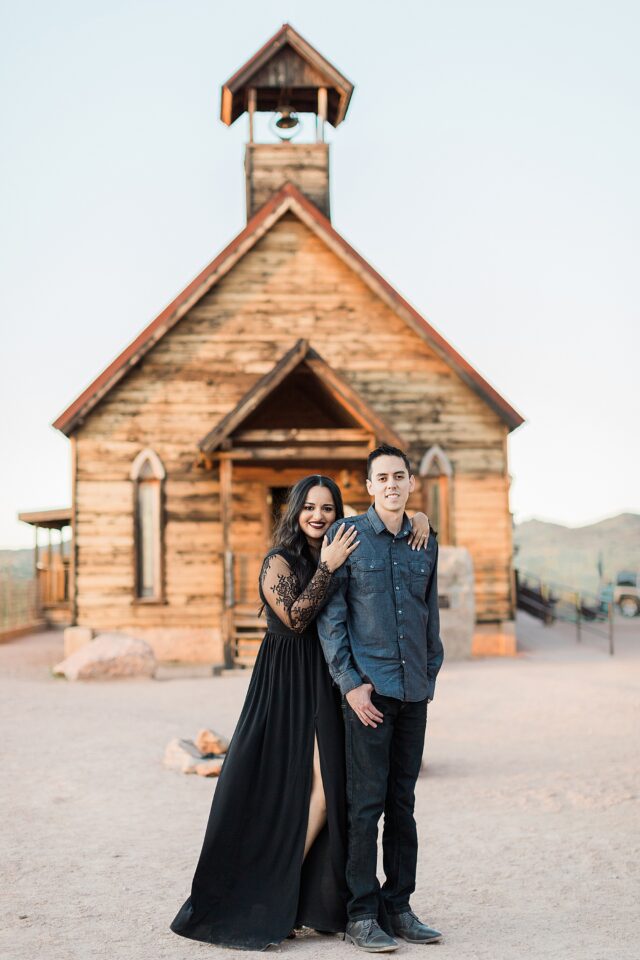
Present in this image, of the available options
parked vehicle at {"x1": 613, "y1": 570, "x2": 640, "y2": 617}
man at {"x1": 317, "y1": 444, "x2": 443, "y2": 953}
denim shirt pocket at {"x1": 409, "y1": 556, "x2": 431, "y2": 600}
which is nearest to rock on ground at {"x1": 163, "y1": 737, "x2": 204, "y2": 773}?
man at {"x1": 317, "y1": 444, "x2": 443, "y2": 953}

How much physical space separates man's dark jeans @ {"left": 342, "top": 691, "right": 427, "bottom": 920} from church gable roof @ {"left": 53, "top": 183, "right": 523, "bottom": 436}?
40.9 ft

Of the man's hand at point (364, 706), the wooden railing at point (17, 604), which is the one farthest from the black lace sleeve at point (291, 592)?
the wooden railing at point (17, 604)

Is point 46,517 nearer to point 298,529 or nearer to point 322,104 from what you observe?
point 322,104

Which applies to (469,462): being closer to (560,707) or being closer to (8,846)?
(560,707)

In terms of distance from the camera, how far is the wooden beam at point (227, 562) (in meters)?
14.5

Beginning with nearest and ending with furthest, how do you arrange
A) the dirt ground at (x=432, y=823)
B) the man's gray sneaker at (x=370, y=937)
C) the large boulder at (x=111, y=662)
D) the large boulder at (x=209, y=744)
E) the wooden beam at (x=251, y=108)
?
1. the man's gray sneaker at (x=370, y=937)
2. the dirt ground at (x=432, y=823)
3. the large boulder at (x=209, y=744)
4. the large boulder at (x=111, y=662)
5. the wooden beam at (x=251, y=108)

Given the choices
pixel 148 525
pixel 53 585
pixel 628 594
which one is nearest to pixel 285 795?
pixel 148 525

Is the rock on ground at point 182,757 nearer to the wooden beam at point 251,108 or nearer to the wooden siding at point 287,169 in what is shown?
the wooden siding at point 287,169

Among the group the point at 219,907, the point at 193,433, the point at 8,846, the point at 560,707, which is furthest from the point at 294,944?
the point at 193,433

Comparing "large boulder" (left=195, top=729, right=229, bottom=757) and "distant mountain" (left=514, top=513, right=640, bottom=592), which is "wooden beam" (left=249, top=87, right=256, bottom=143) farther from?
"distant mountain" (left=514, top=513, right=640, bottom=592)

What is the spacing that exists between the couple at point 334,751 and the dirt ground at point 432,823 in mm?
171

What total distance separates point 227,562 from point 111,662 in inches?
88.1

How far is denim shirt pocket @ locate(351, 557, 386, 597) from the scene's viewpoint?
13.7 feet

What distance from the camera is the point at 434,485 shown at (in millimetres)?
16422
